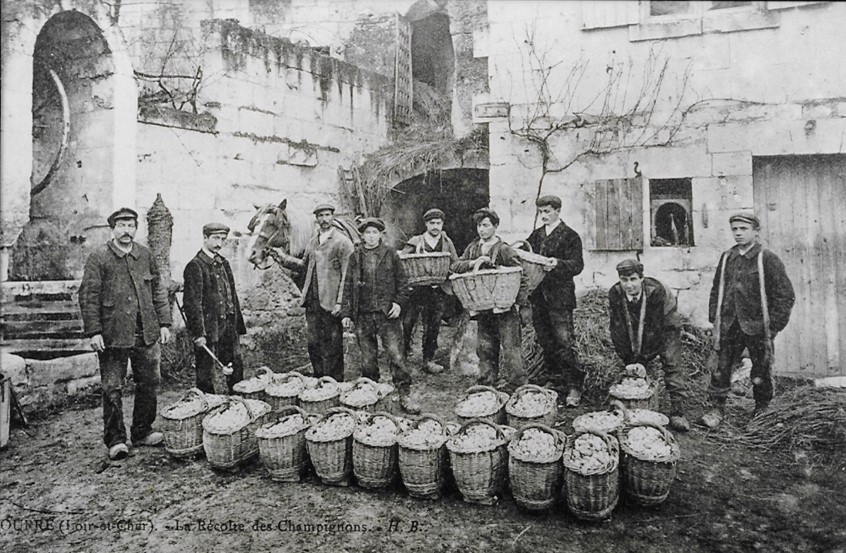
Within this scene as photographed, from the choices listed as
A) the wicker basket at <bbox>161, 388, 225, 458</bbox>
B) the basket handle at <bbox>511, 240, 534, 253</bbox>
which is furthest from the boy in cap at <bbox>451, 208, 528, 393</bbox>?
the wicker basket at <bbox>161, 388, 225, 458</bbox>

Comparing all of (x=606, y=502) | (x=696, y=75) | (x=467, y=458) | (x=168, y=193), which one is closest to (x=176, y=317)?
(x=168, y=193)

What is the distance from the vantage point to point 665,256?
7.58 metres

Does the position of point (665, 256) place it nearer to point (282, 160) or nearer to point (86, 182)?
point (282, 160)

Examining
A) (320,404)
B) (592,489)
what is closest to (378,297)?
(320,404)

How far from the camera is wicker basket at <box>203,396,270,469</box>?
462 cm

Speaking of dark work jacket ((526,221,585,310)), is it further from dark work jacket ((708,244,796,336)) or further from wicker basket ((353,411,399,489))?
wicker basket ((353,411,399,489))

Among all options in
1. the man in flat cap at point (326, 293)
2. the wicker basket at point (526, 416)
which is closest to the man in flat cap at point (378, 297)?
the man in flat cap at point (326, 293)

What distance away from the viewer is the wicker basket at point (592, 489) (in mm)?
3635

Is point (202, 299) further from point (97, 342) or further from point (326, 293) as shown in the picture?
point (326, 293)

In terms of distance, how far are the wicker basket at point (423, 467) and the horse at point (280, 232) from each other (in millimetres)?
3213

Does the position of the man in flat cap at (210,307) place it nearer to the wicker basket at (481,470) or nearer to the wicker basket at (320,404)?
the wicker basket at (320,404)

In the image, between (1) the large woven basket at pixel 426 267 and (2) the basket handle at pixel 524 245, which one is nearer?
(2) the basket handle at pixel 524 245

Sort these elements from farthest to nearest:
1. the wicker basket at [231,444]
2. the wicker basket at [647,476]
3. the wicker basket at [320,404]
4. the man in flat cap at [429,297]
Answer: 1. the man in flat cap at [429,297]
2. the wicker basket at [320,404]
3. the wicker basket at [231,444]
4. the wicker basket at [647,476]

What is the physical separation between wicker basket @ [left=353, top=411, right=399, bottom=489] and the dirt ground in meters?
0.10
